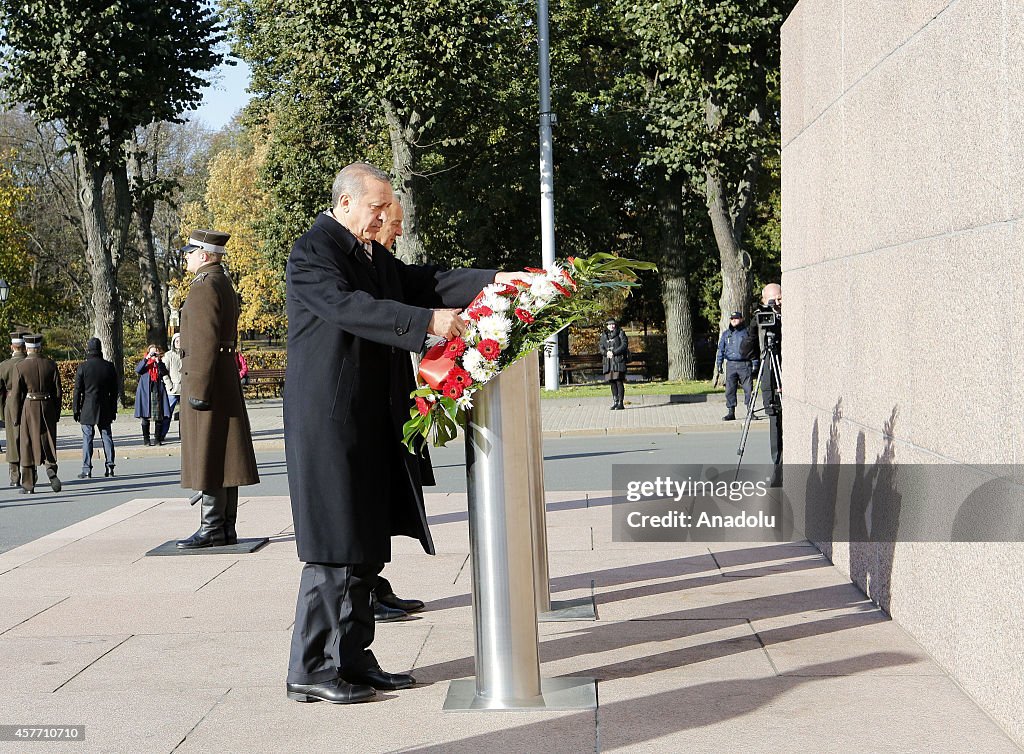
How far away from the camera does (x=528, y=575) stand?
4852mm

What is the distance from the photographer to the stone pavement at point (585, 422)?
1959cm

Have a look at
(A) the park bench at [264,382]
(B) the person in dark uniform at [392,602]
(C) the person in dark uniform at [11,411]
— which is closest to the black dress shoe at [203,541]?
(B) the person in dark uniform at [392,602]

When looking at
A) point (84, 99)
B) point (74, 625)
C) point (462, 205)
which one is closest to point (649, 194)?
point (462, 205)

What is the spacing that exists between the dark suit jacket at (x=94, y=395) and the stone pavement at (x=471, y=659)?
7628mm

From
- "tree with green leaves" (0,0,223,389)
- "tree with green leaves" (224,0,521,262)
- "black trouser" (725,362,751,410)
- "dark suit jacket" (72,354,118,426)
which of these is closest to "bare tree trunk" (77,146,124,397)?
"tree with green leaves" (0,0,223,389)

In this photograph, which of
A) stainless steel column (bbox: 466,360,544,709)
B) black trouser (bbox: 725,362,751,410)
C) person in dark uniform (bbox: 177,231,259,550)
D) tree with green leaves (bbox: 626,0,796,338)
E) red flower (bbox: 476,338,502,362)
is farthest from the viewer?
tree with green leaves (bbox: 626,0,796,338)

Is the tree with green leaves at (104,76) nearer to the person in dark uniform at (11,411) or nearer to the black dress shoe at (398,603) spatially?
the person in dark uniform at (11,411)

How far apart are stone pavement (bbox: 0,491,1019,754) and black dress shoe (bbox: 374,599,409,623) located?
105 mm

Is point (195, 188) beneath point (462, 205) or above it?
above

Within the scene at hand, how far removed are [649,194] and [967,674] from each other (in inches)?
1330

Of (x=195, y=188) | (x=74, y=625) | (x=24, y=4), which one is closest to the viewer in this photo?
(x=74, y=625)

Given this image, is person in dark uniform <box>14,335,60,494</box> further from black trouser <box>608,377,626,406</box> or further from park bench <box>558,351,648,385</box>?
park bench <box>558,351,648,385</box>

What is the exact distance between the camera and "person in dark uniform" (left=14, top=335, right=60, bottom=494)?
14.1 m

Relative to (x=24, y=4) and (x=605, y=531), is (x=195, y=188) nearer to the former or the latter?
(x=24, y=4)
